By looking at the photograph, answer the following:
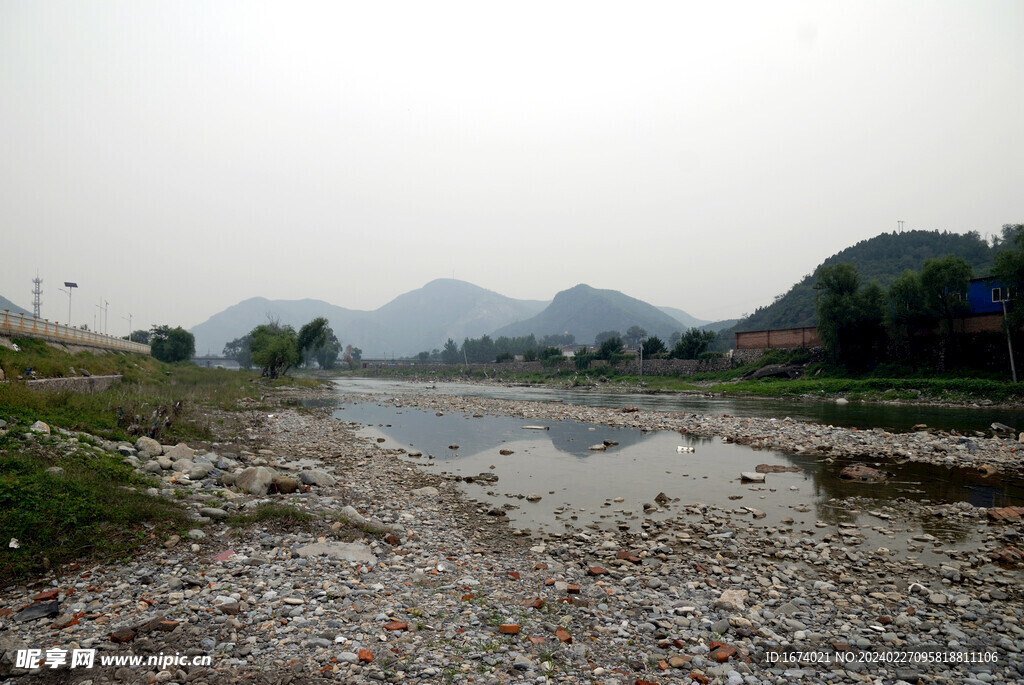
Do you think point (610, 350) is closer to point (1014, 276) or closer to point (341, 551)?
point (1014, 276)

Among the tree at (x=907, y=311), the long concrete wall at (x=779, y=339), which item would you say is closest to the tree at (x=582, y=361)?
the long concrete wall at (x=779, y=339)

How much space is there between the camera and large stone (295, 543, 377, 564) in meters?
7.87

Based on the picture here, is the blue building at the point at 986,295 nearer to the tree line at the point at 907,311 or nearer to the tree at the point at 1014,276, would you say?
the tree line at the point at 907,311

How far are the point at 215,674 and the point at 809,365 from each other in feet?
211

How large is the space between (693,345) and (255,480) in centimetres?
7647

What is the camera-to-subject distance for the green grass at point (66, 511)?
661cm

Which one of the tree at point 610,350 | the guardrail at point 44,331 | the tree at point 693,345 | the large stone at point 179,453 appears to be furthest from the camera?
the tree at point 610,350

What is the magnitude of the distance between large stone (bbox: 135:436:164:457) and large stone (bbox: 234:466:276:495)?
2.55 meters

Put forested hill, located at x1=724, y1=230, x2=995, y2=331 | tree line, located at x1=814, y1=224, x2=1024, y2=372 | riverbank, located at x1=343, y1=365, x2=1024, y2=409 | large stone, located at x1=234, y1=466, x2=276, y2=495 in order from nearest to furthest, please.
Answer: large stone, located at x1=234, y1=466, x2=276, y2=495 → riverbank, located at x1=343, y1=365, x2=1024, y2=409 → tree line, located at x1=814, y1=224, x2=1024, y2=372 → forested hill, located at x1=724, y1=230, x2=995, y2=331

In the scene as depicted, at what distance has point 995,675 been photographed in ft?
16.8

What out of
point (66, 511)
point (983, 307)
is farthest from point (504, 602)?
point (983, 307)

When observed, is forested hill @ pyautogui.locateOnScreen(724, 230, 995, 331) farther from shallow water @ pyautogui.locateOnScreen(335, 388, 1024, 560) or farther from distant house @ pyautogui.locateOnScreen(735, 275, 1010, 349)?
shallow water @ pyautogui.locateOnScreen(335, 388, 1024, 560)

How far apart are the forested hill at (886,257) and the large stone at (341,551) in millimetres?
113722

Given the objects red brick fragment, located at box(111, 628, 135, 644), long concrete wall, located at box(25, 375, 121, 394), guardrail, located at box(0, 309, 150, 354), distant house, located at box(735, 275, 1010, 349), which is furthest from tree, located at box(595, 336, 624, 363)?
red brick fragment, located at box(111, 628, 135, 644)
